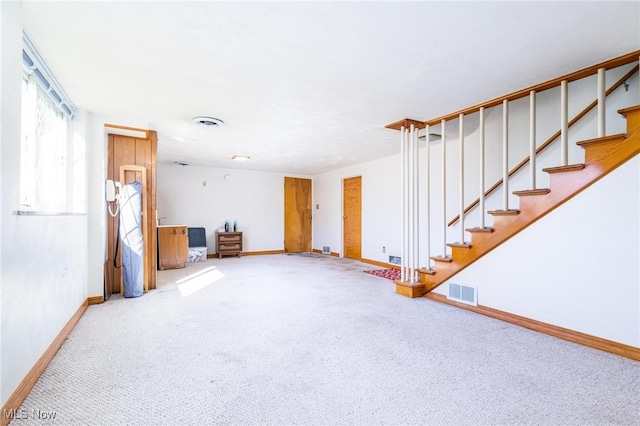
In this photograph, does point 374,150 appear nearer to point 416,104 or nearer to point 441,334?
point 416,104

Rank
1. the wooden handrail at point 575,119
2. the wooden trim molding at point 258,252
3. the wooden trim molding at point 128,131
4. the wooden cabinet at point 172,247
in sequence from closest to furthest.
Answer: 1. the wooden handrail at point 575,119
2. the wooden trim molding at point 128,131
3. the wooden cabinet at point 172,247
4. the wooden trim molding at point 258,252

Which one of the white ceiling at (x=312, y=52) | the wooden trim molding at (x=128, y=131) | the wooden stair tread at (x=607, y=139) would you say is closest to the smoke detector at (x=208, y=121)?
the white ceiling at (x=312, y=52)

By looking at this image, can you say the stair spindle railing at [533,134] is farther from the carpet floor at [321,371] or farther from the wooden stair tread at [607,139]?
the carpet floor at [321,371]

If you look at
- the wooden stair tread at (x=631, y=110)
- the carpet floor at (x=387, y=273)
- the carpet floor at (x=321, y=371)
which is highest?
the wooden stair tread at (x=631, y=110)

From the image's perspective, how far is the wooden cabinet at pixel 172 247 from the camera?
5.38 meters

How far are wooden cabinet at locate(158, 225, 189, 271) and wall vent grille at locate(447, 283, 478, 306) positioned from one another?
4.56 m

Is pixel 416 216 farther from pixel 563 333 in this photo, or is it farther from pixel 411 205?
pixel 563 333

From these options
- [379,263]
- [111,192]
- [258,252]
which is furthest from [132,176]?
[379,263]

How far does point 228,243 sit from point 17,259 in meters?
5.25

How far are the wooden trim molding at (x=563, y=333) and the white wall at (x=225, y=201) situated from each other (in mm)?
5190

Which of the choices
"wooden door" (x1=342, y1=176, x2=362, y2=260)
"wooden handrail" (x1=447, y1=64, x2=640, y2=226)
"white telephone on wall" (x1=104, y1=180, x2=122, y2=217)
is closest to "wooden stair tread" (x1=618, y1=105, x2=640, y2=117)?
"wooden handrail" (x1=447, y1=64, x2=640, y2=226)

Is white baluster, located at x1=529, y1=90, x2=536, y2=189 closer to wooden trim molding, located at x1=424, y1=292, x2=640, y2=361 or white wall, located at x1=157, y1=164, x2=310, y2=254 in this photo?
wooden trim molding, located at x1=424, y1=292, x2=640, y2=361

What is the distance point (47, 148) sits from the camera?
2.61m

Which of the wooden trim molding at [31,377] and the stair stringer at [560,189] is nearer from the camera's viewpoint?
the wooden trim molding at [31,377]
